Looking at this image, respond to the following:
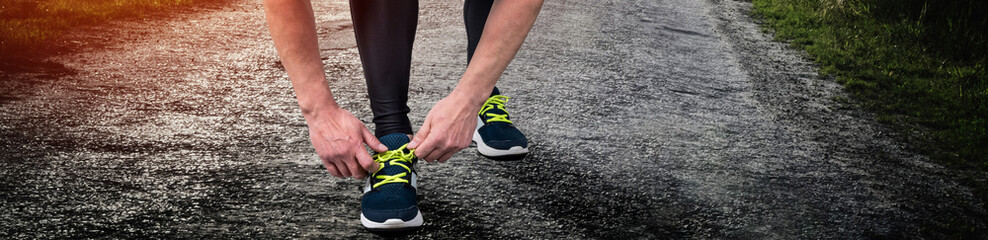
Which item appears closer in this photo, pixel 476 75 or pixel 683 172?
pixel 476 75

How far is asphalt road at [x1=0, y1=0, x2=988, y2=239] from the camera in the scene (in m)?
2.06

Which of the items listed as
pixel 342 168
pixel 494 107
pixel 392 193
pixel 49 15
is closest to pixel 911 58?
pixel 494 107

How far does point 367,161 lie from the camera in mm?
1878

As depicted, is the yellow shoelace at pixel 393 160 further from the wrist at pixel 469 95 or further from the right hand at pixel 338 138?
the wrist at pixel 469 95

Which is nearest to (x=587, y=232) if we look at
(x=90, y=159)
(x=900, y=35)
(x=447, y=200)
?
(x=447, y=200)

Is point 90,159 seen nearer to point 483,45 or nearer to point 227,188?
point 227,188

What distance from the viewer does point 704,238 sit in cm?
202

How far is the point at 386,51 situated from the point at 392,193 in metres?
0.38

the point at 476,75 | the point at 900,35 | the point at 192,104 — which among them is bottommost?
the point at 900,35

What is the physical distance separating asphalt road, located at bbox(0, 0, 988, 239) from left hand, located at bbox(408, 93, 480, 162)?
0.79 ft

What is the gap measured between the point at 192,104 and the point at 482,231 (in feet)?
5.02

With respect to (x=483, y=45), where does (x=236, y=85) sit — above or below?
below

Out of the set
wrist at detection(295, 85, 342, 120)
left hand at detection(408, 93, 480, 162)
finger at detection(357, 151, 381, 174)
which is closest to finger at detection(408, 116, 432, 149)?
left hand at detection(408, 93, 480, 162)

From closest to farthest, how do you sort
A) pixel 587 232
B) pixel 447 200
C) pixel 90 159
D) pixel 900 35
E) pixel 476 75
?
pixel 476 75 → pixel 587 232 → pixel 447 200 → pixel 90 159 → pixel 900 35
